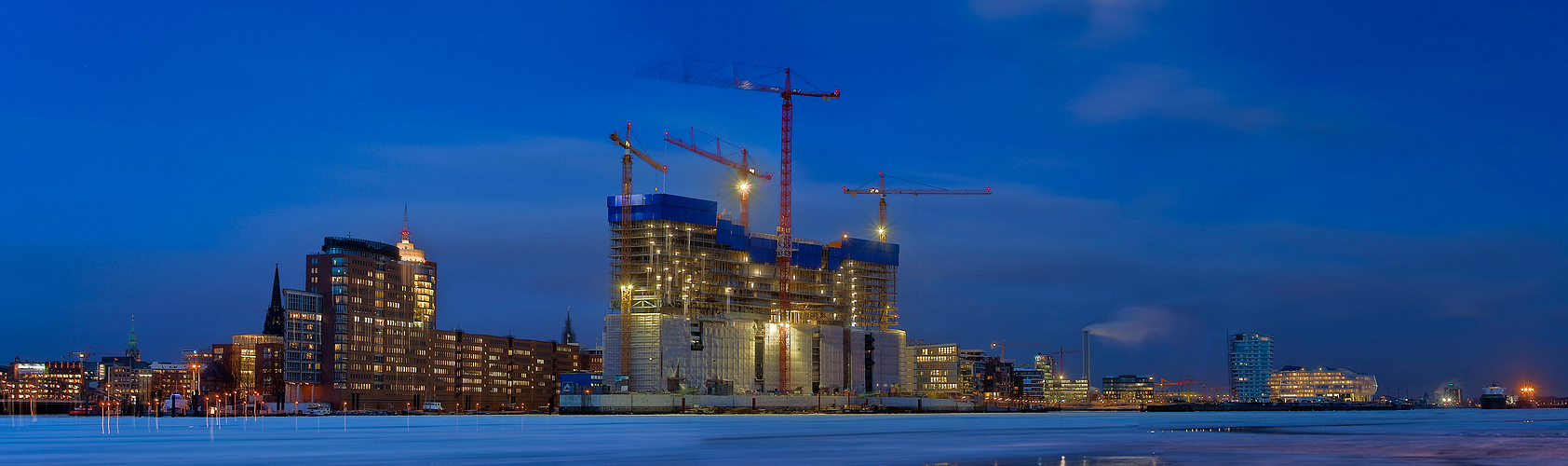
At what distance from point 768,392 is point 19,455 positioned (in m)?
136

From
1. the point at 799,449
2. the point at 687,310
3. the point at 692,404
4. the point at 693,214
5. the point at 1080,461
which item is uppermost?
the point at 693,214

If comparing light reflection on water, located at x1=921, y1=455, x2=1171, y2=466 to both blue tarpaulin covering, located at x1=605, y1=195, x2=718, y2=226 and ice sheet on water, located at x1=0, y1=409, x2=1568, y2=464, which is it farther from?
blue tarpaulin covering, located at x1=605, y1=195, x2=718, y2=226

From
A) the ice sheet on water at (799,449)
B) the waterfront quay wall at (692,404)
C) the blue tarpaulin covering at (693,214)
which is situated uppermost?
the blue tarpaulin covering at (693,214)

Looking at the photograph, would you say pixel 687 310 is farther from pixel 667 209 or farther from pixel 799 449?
pixel 799 449

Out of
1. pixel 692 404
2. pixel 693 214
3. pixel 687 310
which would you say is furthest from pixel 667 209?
pixel 692 404

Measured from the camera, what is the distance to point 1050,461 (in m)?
50.3

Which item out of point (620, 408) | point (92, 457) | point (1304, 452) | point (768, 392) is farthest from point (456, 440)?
point (768, 392)

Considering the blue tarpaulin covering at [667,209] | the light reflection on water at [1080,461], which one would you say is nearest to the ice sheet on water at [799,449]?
the light reflection on water at [1080,461]

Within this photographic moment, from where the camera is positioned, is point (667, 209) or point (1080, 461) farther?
point (667, 209)

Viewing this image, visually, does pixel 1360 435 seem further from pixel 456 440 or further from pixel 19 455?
pixel 19 455

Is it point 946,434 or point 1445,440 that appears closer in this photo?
point 1445,440

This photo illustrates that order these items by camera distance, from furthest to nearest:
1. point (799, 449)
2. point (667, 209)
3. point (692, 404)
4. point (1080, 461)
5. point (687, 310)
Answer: point (687, 310) → point (667, 209) → point (692, 404) → point (799, 449) → point (1080, 461)

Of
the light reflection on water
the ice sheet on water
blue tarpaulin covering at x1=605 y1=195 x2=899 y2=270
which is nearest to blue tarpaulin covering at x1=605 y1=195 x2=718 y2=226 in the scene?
blue tarpaulin covering at x1=605 y1=195 x2=899 y2=270

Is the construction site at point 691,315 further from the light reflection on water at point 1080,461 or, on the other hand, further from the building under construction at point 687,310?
the light reflection on water at point 1080,461
